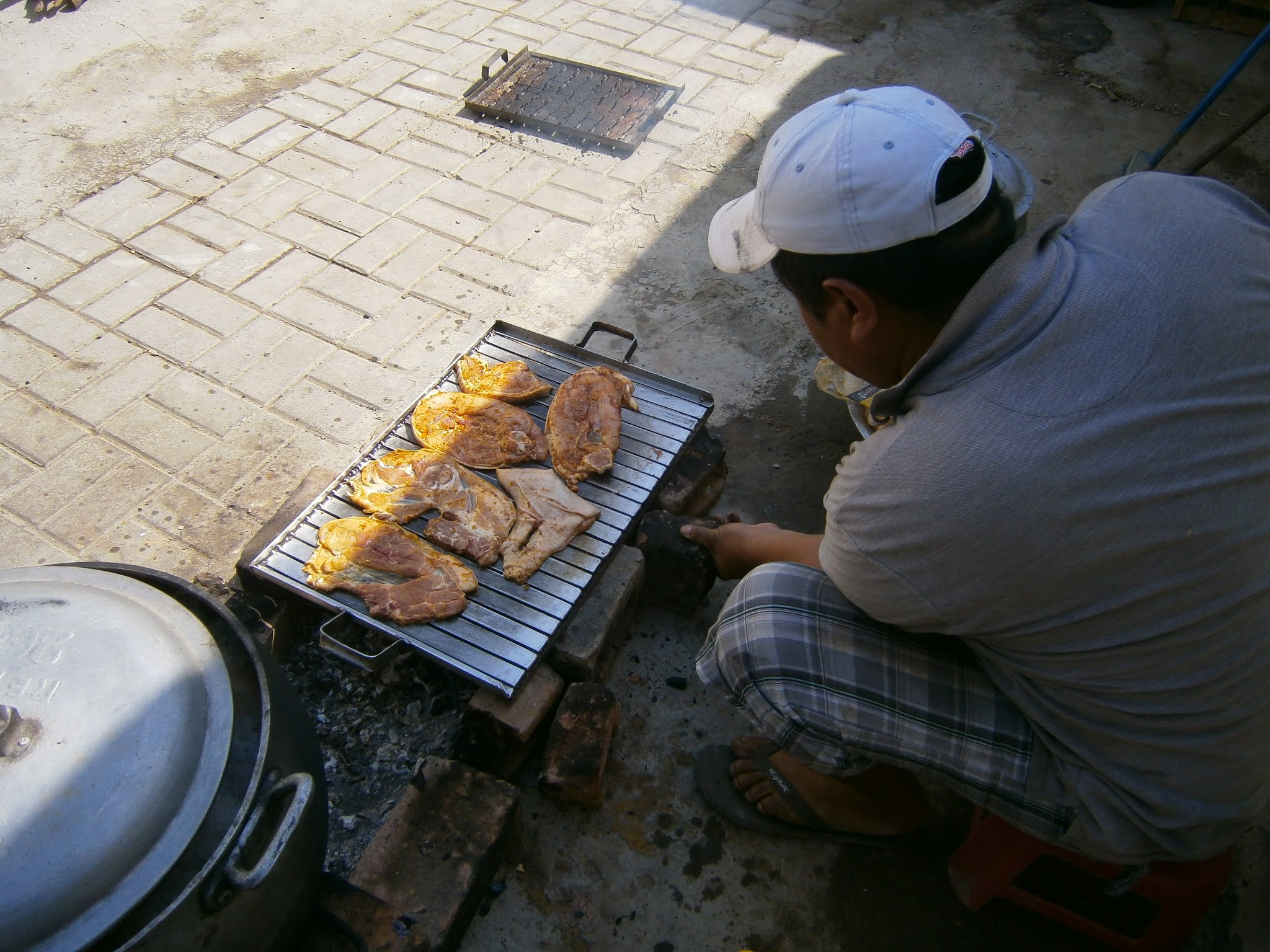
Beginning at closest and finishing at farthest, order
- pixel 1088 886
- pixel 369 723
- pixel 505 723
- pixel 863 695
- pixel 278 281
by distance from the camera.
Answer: pixel 863 695, pixel 1088 886, pixel 505 723, pixel 369 723, pixel 278 281

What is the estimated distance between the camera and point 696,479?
3.47 meters

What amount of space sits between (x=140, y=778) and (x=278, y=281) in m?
3.48

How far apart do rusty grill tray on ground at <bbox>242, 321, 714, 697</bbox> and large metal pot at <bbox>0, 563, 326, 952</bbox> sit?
30.8 inches

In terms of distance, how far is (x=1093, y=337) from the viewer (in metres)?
1.79

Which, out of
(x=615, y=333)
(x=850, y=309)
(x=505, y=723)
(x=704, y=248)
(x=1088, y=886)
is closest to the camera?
(x=850, y=309)

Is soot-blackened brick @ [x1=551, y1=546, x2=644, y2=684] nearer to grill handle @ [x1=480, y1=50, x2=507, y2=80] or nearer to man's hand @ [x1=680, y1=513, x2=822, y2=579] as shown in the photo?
man's hand @ [x1=680, y1=513, x2=822, y2=579]

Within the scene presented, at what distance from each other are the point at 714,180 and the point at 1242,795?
4401 mm

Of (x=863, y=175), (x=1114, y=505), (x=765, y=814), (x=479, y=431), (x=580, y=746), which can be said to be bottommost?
(x=765, y=814)

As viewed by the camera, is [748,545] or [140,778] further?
[748,545]

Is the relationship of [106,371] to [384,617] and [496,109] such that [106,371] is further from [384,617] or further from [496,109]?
[496,109]

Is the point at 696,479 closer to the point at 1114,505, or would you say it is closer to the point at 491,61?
the point at 1114,505

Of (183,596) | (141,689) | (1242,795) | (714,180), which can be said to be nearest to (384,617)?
(183,596)

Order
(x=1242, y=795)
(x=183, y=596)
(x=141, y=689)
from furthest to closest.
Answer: (x=183, y=596), (x=1242, y=795), (x=141, y=689)

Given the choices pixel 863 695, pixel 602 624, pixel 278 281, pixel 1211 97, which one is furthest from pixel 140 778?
pixel 1211 97
